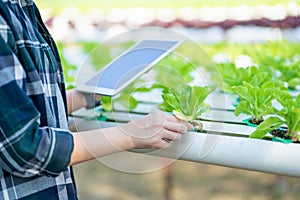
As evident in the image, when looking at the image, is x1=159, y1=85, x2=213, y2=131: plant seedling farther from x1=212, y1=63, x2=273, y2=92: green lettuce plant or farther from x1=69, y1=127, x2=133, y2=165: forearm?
x1=212, y1=63, x2=273, y2=92: green lettuce plant

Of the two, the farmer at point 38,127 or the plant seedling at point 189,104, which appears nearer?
the farmer at point 38,127

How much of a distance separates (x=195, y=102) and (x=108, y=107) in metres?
0.30

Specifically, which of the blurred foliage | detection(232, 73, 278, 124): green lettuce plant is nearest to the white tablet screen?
detection(232, 73, 278, 124): green lettuce plant

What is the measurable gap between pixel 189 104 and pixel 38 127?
0.28m

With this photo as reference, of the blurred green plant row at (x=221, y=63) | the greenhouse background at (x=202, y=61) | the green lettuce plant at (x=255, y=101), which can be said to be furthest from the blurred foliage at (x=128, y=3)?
the green lettuce plant at (x=255, y=101)

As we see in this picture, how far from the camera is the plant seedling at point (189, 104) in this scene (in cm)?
84

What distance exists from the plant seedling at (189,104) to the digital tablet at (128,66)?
0.07 meters

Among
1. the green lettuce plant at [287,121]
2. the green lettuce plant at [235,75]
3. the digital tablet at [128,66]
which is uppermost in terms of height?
the digital tablet at [128,66]

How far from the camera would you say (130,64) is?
0.87 meters

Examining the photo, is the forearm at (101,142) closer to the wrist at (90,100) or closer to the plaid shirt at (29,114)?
the plaid shirt at (29,114)

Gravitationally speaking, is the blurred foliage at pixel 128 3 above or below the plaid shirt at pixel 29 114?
below

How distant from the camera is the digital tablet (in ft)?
2.75

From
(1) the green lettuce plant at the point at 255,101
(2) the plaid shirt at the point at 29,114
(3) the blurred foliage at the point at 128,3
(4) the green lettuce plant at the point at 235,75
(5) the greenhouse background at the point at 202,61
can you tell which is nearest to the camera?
(2) the plaid shirt at the point at 29,114

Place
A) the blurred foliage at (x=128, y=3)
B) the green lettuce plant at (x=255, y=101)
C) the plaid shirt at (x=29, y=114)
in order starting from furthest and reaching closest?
the blurred foliage at (x=128, y=3), the green lettuce plant at (x=255, y=101), the plaid shirt at (x=29, y=114)
